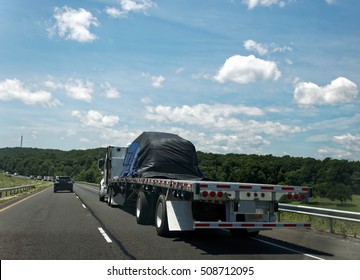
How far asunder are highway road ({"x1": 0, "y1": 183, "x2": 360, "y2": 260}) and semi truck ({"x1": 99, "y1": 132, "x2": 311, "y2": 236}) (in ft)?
1.58

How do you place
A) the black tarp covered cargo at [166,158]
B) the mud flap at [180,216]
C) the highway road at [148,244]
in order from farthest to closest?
the black tarp covered cargo at [166,158] → the mud flap at [180,216] → the highway road at [148,244]

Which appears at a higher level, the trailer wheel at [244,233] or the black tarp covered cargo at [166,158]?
the black tarp covered cargo at [166,158]

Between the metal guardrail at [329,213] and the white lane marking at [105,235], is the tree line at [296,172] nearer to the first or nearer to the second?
the metal guardrail at [329,213]

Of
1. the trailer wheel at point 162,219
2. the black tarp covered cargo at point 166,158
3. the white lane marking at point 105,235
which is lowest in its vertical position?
the white lane marking at point 105,235

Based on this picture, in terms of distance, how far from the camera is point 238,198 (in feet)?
29.9

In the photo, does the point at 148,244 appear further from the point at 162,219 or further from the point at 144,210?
the point at 144,210

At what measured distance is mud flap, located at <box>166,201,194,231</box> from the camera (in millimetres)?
9578

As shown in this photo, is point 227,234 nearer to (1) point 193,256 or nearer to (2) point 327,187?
(1) point 193,256

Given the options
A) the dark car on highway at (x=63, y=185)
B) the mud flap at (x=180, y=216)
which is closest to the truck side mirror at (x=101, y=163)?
the mud flap at (x=180, y=216)

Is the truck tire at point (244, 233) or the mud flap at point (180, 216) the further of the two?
the truck tire at point (244, 233)

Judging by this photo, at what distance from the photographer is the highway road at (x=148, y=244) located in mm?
8070

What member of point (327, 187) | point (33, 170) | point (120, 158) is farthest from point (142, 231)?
point (33, 170)

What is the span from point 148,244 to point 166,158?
17.9 ft

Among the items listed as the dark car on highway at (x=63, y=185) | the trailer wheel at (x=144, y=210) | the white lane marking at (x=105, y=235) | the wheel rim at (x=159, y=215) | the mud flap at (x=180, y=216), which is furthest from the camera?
the dark car on highway at (x=63, y=185)
